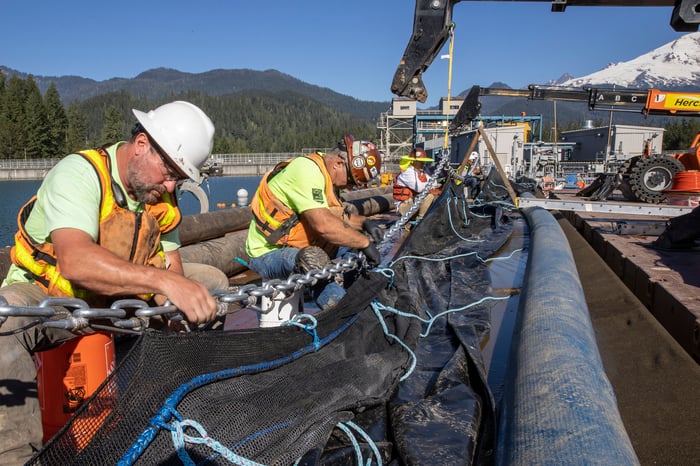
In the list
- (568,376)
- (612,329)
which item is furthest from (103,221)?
(612,329)

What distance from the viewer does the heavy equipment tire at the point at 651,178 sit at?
34.8ft

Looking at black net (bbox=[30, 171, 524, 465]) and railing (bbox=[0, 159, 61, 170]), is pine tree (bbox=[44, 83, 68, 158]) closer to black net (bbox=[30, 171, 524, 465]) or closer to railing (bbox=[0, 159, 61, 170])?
railing (bbox=[0, 159, 61, 170])

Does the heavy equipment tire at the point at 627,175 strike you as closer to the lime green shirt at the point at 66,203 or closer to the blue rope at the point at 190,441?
the lime green shirt at the point at 66,203

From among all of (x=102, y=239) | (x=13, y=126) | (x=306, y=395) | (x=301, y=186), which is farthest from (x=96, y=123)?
(x=306, y=395)

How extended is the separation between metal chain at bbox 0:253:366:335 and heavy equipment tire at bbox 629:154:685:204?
10.2m

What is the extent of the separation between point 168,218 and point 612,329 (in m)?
3.82

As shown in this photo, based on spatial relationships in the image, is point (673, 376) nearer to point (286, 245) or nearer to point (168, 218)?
point (286, 245)

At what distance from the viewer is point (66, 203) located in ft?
6.72

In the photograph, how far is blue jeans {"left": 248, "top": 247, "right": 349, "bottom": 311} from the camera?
3.59m

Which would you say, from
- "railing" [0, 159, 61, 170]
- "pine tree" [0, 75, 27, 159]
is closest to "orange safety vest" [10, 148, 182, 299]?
"railing" [0, 159, 61, 170]

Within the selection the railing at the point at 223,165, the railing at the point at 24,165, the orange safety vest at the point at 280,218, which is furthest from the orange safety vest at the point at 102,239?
the railing at the point at 24,165

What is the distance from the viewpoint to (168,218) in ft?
9.32

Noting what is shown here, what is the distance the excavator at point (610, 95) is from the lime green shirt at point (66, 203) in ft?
13.6

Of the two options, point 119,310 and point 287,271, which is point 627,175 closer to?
point 287,271
